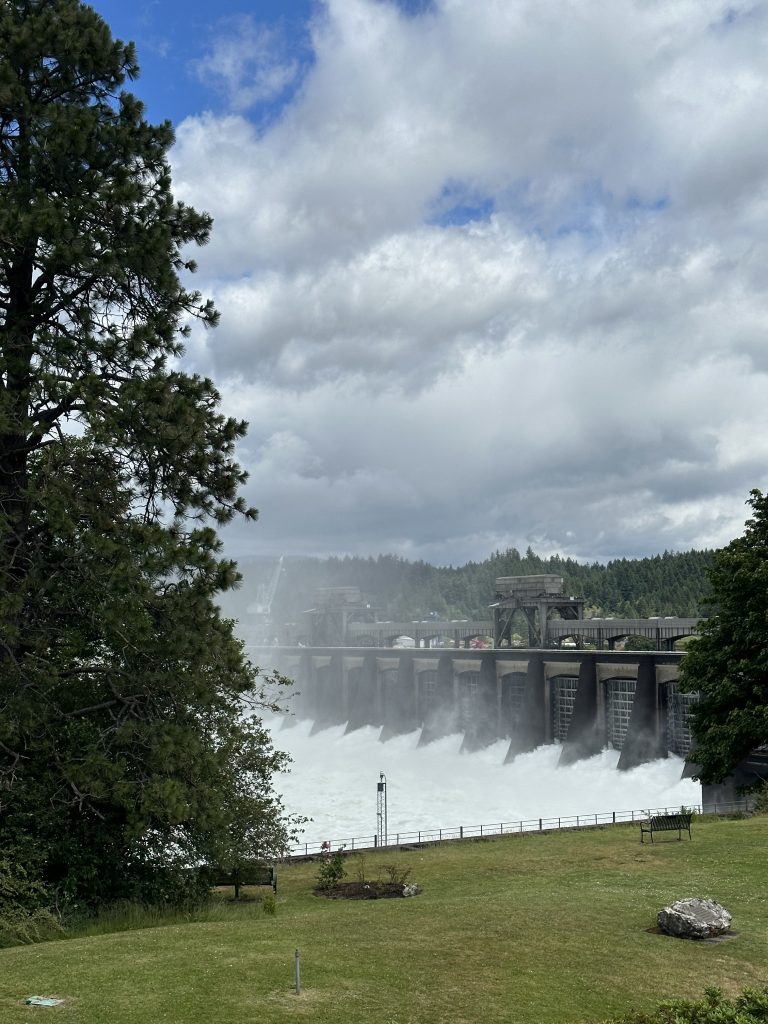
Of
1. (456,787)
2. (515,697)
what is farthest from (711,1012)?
(515,697)

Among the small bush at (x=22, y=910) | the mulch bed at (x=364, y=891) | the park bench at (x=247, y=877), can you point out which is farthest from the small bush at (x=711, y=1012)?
the park bench at (x=247, y=877)

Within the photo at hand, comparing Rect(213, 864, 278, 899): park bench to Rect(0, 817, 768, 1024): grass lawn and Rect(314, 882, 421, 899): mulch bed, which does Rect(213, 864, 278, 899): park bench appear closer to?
Rect(314, 882, 421, 899): mulch bed

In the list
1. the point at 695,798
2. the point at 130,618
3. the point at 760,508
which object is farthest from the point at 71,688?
the point at 695,798

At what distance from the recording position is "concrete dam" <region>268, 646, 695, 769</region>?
55531mm

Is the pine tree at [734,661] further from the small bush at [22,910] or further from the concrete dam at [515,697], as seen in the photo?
the small bush at [22,910]

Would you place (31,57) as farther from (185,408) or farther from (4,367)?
(185,408)

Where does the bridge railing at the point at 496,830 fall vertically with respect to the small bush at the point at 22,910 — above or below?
below

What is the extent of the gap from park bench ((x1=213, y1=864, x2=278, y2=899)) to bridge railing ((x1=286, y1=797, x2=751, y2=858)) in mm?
8377

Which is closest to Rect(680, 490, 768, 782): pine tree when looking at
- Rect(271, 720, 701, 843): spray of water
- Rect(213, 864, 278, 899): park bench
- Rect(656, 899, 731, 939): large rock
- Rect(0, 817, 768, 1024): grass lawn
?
Rect(0, 817, 768, 1024): grass lawn

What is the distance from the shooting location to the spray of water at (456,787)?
178ft

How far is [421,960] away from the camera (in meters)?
12.7

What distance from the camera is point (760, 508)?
36.5 m

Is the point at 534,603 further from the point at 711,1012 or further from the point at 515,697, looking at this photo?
the point at 711,1012

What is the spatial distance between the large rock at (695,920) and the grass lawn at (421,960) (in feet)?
1.09
